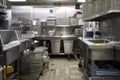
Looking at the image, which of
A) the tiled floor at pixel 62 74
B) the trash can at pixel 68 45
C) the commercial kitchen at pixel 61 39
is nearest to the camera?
the commercial kitchen at pixel 61 39

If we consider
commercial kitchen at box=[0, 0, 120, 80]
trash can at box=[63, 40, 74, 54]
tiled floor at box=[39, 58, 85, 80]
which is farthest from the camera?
trash can at box=[63, 40, 74, 54]

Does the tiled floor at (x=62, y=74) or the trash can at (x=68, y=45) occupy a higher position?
the trash can at (x=68, y=45)

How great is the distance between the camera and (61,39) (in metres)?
6.76

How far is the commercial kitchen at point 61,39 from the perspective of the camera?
2.78 meters

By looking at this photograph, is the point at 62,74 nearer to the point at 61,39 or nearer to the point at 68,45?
the point at 68,45

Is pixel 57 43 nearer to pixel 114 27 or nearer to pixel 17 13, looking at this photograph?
pixel 17 13

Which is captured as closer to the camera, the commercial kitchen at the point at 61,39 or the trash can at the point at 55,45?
the commercial kitchen at the point at 61,39

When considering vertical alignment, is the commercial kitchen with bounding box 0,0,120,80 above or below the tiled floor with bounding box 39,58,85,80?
above

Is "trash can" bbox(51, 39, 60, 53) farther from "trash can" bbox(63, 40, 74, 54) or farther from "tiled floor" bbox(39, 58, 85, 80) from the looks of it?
"tiled floor" bbox(39, 58, 85, 80)

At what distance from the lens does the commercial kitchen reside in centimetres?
278

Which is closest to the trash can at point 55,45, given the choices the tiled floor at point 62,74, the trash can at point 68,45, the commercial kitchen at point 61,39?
the commercial kitchen at point 61,39

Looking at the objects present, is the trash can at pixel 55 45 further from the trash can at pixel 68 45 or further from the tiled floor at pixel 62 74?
the tiled floor at pixel 62 74

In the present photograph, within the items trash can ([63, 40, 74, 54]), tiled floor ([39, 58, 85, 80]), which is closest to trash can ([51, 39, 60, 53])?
trash can ([63, 40, 74, 54])

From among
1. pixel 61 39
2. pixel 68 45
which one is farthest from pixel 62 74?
pixel 61 39
